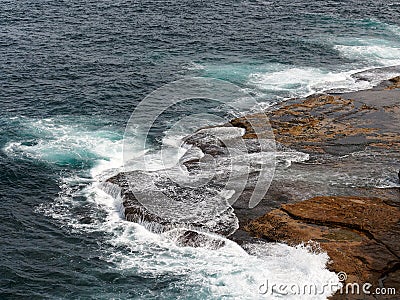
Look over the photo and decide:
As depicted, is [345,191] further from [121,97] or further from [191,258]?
[121,97]

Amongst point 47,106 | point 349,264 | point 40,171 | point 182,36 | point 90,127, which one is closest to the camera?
point 349,264

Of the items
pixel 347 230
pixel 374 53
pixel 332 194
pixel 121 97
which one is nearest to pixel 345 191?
pixel 332 194

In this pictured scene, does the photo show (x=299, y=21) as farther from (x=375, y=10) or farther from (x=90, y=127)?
(x=90, y=127)

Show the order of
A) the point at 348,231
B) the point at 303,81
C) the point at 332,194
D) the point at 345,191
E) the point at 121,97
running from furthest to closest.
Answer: the point at 303,81 < the point at 121,97 < the point at 345,191 < the point at 332,194 < the point at 348,231

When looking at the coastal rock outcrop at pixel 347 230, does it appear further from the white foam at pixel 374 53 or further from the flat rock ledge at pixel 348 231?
the white foam at pixel 374 53

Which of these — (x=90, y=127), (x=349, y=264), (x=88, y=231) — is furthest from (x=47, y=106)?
(x=349, y=264)

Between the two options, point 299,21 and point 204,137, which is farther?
point 299,21
